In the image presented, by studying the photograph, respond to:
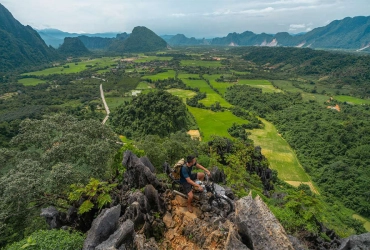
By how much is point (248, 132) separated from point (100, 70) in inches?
4468

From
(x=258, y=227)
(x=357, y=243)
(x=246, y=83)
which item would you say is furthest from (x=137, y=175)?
(x=246, y=83)

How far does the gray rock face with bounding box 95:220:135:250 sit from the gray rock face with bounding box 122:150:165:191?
4.15 meters

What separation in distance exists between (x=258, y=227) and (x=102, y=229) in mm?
5419

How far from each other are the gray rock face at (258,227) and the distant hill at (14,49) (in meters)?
178

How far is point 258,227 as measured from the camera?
7.29 metres

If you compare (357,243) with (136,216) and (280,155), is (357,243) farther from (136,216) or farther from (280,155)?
(280,155)

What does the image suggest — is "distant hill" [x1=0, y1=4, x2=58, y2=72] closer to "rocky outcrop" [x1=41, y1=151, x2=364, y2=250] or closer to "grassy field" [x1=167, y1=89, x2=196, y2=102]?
"grassy field" [x1=167, y1=89, x2=196, y2=102]

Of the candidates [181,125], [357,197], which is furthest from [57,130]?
[357,197]

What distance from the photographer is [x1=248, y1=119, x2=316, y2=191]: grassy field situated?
132ft

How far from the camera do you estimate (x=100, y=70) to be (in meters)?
141

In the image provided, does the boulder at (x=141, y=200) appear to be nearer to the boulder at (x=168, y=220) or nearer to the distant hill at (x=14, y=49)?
the boulder at (x=168, y=220)

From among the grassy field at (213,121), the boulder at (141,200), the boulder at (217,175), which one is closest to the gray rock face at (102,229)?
the boulder at (141,200)

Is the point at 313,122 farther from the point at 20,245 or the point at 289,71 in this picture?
the point at 289,71

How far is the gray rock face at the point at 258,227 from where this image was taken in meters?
6.82
